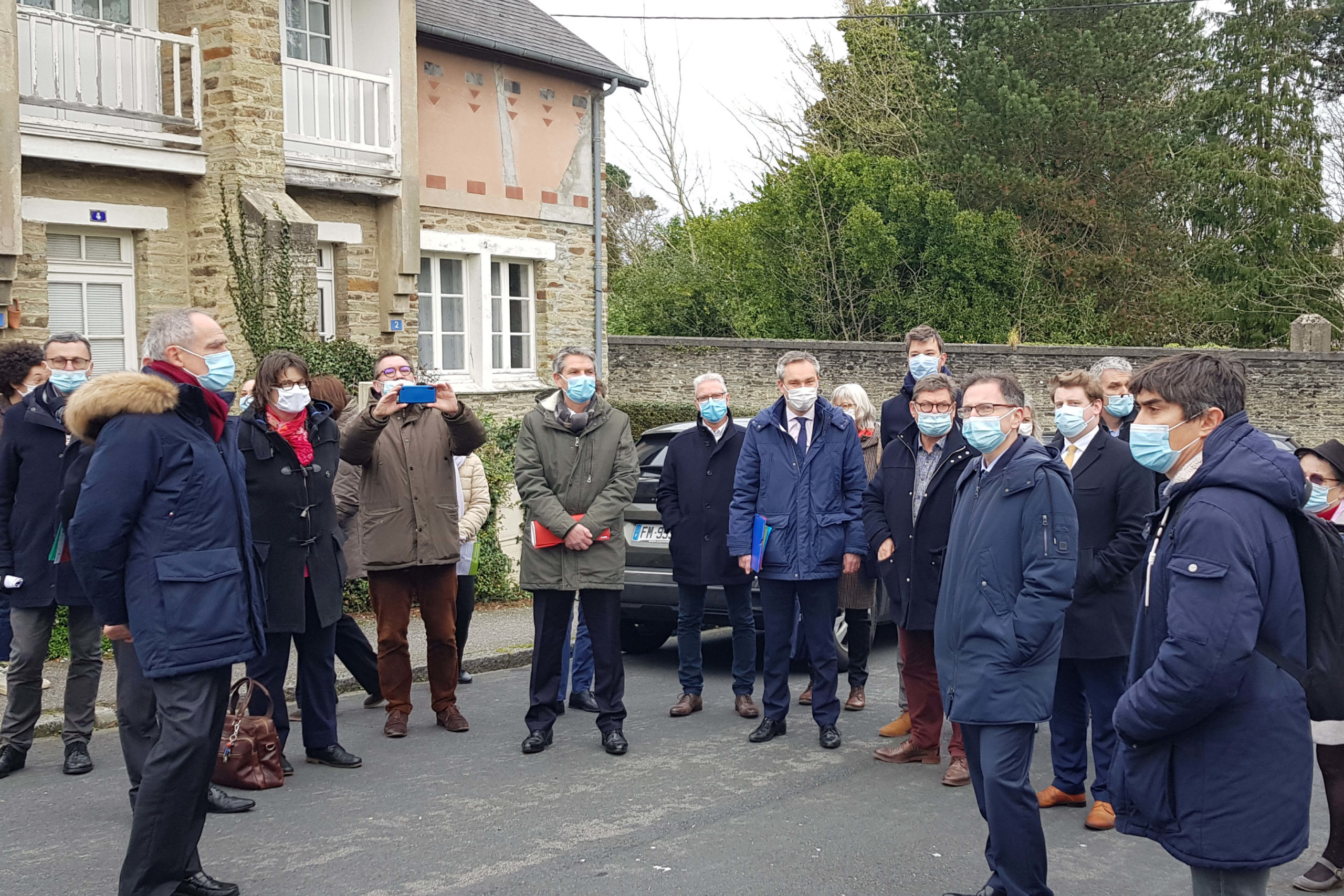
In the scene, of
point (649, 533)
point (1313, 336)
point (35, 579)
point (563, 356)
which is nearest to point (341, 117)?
point (649, 533)

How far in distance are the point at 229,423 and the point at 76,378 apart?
2086mm

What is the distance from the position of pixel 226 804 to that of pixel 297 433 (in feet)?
6.12

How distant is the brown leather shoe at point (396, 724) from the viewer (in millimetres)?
7242

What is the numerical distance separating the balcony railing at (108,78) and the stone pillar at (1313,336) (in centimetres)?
1731

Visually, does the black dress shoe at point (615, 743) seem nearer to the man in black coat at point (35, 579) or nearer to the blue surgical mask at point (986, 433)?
the man in black coat at point (35, 579)

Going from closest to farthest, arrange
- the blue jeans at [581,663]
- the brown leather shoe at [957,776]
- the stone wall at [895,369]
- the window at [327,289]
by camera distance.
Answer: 1. the brown leather shoe at [957,776]
2. the blue jeans at [581,663]
3. the window at [327,289]
4. the stone wall at [895,369]

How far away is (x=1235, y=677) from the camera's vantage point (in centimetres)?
328

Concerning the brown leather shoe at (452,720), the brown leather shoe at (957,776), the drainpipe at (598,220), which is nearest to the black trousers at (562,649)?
the brown leather shoe at (452,720)

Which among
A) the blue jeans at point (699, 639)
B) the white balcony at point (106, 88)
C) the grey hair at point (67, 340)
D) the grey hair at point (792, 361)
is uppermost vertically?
the white balcony at point (106, 88)

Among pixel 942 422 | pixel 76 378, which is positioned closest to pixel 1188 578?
pixel 942 422

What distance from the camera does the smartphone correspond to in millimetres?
6875

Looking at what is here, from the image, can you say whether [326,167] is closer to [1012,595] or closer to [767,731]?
[767,731]

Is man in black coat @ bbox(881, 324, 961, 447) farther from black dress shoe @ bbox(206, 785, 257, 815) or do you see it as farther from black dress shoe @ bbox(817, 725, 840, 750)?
black dress shoe @ bbox(206, 785, 257, 815)

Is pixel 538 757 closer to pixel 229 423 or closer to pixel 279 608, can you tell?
pixel 279 608
